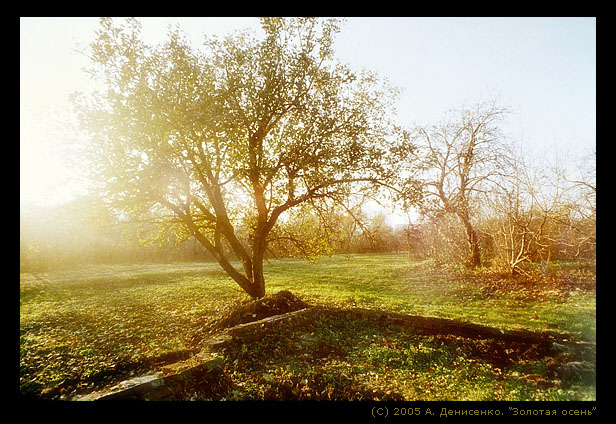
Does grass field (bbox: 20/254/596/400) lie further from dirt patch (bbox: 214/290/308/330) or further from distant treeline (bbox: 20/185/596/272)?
distant treeline (bbox: 20/185/596/272)

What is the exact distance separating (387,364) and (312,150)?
772 centimetres

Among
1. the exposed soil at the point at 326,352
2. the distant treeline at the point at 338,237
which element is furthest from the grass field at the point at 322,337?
the distant treeline at the point at 338,237

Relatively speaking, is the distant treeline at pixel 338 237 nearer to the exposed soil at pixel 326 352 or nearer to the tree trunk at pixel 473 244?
the tree trunk at pixel 473 244

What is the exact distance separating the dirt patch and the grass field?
0.68 metres

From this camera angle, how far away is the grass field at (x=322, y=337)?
6.42m

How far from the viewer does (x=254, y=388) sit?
20.9ft

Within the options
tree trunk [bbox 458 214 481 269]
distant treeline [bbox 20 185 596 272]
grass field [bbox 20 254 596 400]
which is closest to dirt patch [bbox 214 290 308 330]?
grass field [bbox 20 254 596 400]

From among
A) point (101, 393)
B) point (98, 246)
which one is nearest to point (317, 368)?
point (101, 393)

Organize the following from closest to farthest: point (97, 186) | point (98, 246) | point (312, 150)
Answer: point (97, 186)
point (312, 150)
point (98, 246)

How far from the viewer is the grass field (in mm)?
6422

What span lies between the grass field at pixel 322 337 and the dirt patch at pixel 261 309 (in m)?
0.68

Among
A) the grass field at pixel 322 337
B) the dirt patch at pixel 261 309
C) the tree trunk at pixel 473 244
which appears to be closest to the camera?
the grass field at pixel 322 337

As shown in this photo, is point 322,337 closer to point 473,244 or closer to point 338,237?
point 338,237
